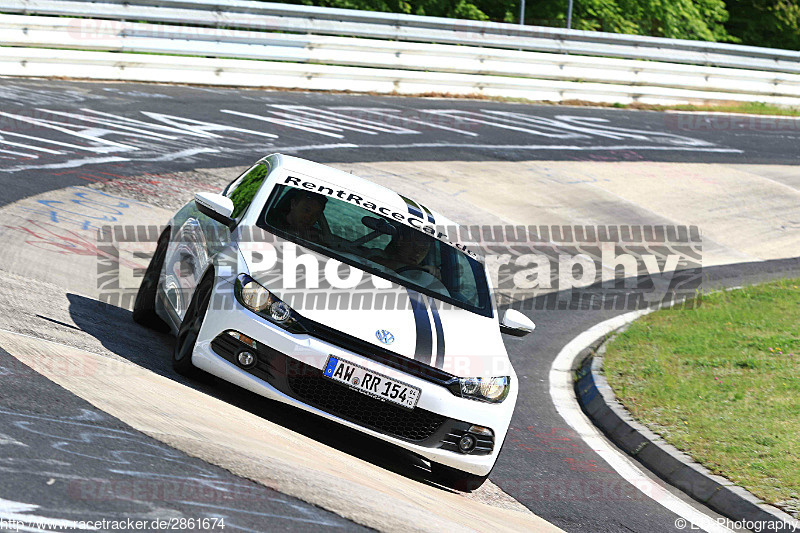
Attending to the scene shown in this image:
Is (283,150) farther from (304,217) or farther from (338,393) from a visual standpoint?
(338,393)

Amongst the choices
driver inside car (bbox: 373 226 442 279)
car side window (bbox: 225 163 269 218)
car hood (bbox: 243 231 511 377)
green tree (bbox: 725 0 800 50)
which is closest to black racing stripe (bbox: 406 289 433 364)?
car hood (bbox: 243 231 511 377)

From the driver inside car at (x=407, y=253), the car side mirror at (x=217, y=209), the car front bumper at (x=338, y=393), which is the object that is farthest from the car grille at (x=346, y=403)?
the car side mirror at (x=217, y=209)

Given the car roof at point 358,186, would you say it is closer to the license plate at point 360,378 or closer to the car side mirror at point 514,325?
the car side mirror at point 514,325

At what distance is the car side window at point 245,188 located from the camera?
7.17 m

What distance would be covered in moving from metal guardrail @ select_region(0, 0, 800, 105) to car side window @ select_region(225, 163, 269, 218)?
434 inches

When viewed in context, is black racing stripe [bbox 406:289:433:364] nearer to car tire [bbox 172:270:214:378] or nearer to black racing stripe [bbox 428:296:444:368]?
black racing stripe [bbox 428:296:444:368]

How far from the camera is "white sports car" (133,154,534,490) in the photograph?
5.77 metres

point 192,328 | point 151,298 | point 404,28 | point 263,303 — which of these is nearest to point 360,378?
point 263,303

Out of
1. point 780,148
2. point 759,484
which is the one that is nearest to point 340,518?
point 759,484

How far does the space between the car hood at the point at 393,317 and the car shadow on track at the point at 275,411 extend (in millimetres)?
570

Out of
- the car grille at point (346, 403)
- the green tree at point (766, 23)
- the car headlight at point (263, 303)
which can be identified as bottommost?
the car grille at point (346, 403)

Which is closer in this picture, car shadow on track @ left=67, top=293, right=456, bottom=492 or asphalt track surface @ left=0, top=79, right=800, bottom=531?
asphalt track surface @ left=0, top=79, right=800, bottom=531

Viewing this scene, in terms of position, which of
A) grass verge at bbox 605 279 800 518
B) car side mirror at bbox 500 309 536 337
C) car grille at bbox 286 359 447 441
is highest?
car side mirror at bbox 500 309 536 337

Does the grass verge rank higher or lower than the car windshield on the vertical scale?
lower
